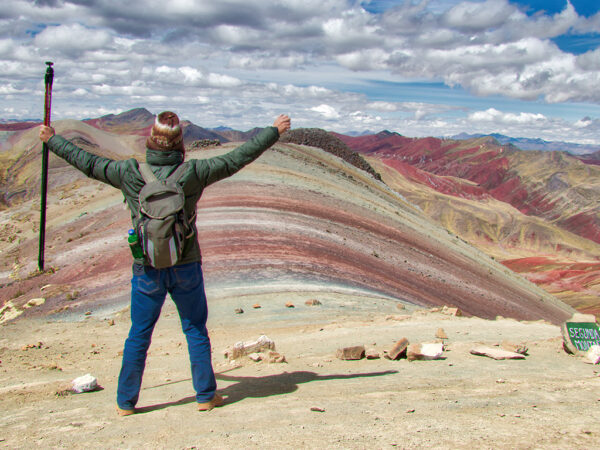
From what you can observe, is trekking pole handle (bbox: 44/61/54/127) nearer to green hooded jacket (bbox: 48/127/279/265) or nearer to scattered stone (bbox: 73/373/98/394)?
green hooded jacket (bbox: 48/127/279/265)

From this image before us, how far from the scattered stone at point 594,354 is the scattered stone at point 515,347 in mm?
580

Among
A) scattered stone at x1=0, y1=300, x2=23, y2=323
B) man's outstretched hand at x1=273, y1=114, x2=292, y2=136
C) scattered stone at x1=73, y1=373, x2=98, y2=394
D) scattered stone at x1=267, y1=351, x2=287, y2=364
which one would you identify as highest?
man's outstretched hand at x1=273, y1=114, x2=292, y2=136

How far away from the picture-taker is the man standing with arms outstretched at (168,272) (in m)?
3.71

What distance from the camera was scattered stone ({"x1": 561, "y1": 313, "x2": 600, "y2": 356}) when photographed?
17.8 ft

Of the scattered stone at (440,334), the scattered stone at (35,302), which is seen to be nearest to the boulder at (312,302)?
the scattered stone at (440,334)

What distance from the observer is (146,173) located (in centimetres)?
366

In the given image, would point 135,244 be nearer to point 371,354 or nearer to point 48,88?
point 371,354

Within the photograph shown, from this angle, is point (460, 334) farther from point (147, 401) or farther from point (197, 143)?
point (197, 143)

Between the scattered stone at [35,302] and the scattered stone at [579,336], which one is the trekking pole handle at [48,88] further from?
the scattered stone at [579,336]

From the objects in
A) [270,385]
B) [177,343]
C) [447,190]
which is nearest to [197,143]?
[177,343]

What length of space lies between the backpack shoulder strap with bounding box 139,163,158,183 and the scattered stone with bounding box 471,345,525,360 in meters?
3.71

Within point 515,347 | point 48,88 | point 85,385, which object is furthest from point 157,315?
point 515,347

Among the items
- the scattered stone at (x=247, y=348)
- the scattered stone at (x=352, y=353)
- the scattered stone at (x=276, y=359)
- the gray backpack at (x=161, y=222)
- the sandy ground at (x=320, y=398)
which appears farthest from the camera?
the scattered stone at (x=247, y=348)

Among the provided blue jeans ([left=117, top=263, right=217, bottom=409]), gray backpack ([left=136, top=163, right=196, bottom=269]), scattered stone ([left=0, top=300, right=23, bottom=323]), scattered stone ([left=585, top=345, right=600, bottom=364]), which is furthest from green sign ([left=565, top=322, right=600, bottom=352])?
scattered stone ([left=0, top=300, right=23, bottom=323])
